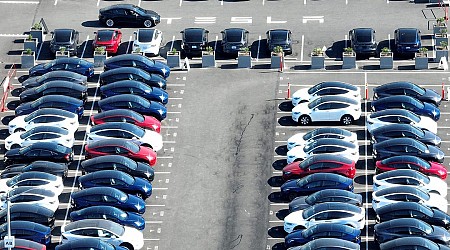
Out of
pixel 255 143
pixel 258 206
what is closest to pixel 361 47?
pixel 255 143

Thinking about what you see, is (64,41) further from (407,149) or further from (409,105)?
(407,149)

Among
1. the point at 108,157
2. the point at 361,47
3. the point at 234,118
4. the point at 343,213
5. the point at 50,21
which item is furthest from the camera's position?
the point at 50,21

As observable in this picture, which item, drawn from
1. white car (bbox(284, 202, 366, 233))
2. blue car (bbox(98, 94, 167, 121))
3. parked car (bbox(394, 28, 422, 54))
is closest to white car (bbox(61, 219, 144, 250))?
white car (bbox(284, 202, 366, 233))

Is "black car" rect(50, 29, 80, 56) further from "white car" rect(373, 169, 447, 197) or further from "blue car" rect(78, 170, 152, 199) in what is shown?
"white car" rect(373, 169, 447, 197)

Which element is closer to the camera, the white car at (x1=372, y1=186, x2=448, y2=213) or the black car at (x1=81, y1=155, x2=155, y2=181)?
the white car at (x1=372, y1=186, x2=448, y2=213)

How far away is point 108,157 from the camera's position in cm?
10062

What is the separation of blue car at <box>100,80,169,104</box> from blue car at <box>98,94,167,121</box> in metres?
1.28

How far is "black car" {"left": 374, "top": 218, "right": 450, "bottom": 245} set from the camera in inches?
3634

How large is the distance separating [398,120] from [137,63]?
21152 millimetres

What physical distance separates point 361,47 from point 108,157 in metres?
26.0

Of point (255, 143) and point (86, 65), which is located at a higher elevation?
point (86, 65)

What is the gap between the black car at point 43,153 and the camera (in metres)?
103

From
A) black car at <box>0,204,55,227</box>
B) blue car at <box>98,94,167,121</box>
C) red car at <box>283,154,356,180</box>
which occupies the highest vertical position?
blue car at <box>98,94,167,121</box>

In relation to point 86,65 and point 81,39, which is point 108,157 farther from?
point 81,39
